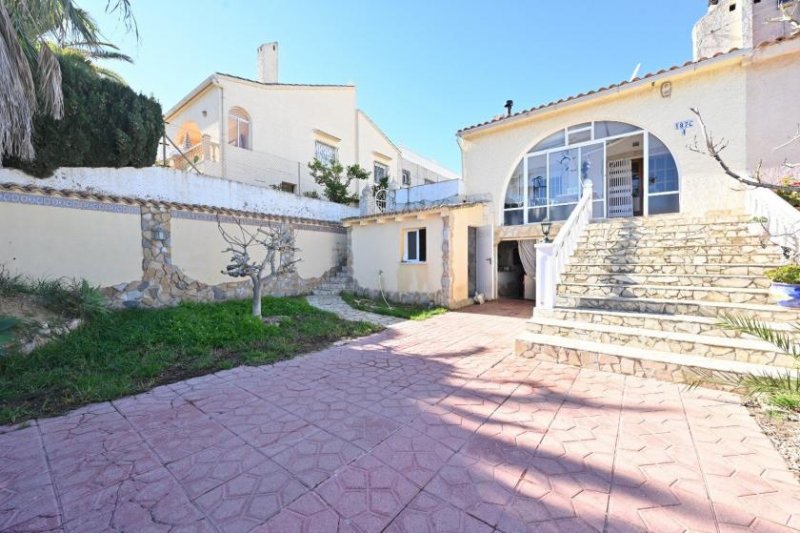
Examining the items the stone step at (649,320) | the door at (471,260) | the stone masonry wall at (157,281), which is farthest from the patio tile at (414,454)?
the stone masonry wall at (157,281)

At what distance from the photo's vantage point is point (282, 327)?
784 centimetres

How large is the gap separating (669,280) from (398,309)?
711 cm

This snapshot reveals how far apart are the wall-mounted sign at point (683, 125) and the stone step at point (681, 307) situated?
21.2 feet

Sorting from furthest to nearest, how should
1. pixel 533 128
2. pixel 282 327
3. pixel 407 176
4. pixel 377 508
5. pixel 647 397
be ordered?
pixel 407 176 → pixel 533 128 → pixel 282 327 → pixel 647 397 → pixel 377 508

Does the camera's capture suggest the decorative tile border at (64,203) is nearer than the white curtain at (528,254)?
Yes

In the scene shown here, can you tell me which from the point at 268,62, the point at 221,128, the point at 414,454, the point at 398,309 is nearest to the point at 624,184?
the point at 398,309

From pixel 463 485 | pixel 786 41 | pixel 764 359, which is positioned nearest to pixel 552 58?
pixel 786 41

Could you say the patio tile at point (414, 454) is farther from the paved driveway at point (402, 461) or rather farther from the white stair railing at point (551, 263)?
the white stair railing at point (551, 263)

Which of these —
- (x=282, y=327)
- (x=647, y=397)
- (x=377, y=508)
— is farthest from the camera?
(x=282, y=327)

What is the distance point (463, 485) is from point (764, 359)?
460 centimetres

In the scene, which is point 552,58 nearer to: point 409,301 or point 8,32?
point 409,301

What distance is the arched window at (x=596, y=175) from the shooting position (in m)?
9.88

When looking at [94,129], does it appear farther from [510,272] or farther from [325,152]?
[510,272]

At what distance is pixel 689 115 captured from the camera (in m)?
9.13
